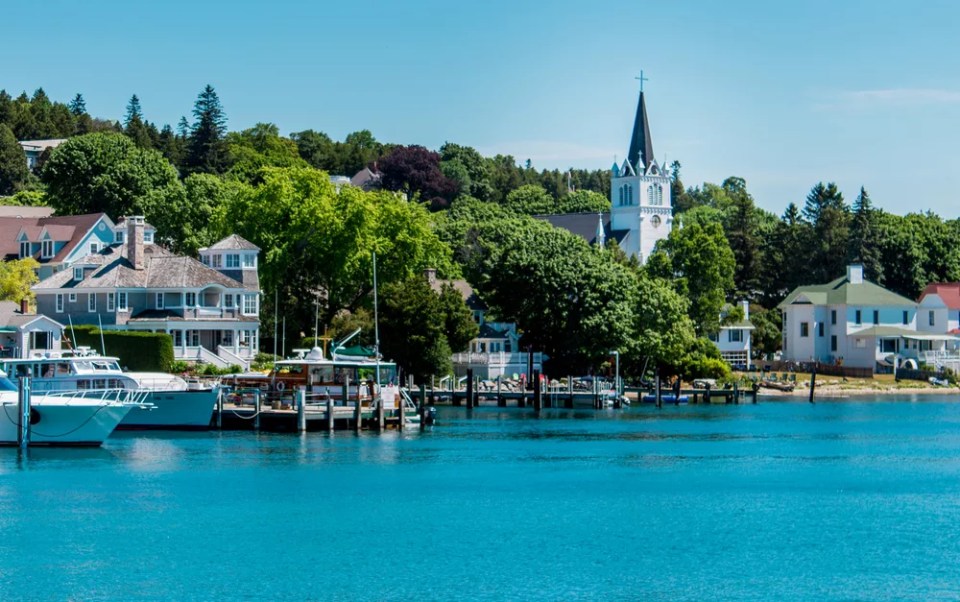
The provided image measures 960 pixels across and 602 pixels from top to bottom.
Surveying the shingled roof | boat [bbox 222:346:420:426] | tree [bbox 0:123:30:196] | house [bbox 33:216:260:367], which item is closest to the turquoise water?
boat [bbox 222:346:420:426]

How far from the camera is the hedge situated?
283ft

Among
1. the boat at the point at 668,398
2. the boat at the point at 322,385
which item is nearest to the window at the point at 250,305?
the boat at the point at 322,385

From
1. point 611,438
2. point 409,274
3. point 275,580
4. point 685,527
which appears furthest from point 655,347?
point 275,580

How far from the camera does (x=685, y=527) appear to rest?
49500 mm

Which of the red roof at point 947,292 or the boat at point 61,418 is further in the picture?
the red roof at point 947,292

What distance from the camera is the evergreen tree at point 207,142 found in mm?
164625

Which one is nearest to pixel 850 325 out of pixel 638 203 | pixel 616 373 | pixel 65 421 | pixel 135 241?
pixel 638 203

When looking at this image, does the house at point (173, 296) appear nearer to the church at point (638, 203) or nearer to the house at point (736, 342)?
the house at point (736, 342)

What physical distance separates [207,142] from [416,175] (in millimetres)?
23557

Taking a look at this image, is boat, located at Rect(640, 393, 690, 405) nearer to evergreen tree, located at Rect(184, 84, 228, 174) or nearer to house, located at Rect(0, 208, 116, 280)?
house, located at Rect(0, 208, 116, 280)

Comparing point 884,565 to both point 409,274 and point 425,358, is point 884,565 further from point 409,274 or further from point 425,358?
point 409,274

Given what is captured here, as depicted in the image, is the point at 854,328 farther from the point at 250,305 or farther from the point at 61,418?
the point at 61,418

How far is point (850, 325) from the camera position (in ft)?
428

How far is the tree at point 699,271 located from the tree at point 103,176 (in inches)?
1537
